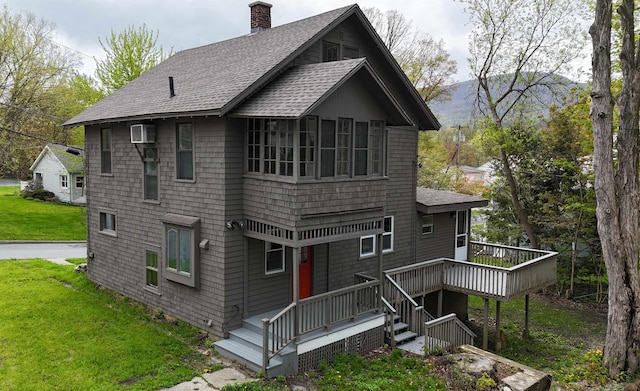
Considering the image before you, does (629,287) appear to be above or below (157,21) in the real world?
below

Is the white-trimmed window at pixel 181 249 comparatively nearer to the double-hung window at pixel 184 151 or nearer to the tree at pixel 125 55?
the double-hung window at pixel 184 151

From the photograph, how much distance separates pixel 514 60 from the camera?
22.2 meters

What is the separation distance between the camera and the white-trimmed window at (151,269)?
12.8 metres

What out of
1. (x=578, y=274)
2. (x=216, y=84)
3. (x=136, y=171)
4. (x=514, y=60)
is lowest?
(x=578, y=274)

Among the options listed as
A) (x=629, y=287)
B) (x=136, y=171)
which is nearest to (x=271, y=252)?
(x=136, y=171)

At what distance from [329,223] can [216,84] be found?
4557 mm

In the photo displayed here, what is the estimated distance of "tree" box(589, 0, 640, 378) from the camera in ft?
36.4

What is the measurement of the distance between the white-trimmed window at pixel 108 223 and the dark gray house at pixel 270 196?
2.7 inches

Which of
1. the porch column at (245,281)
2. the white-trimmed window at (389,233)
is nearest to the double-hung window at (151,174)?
the porch column at (245,281)

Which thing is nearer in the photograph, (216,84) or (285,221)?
(285,221)

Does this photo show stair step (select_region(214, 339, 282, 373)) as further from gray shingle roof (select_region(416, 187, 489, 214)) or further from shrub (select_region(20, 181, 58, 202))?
shrub (select_region(20, 181, 58, 202))

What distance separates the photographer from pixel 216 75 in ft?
41.8

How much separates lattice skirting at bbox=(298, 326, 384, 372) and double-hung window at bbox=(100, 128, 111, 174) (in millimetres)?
8693

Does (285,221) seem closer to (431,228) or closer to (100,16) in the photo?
(431,228)
